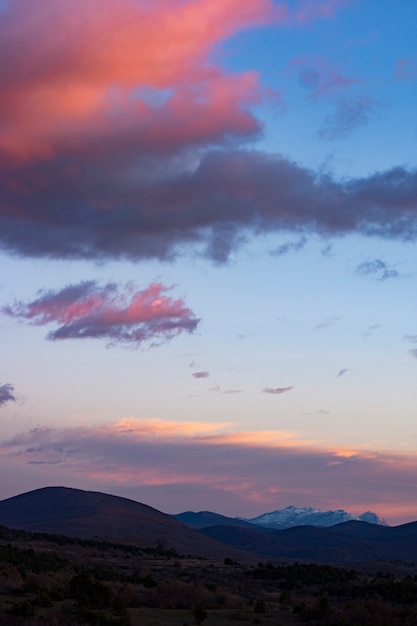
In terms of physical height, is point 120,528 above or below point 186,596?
above

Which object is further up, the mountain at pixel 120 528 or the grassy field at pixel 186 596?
the mountain at pixel 120 528

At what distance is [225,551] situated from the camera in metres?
154

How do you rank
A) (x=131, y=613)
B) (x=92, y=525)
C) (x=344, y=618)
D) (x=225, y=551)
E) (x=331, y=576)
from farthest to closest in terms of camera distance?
(x=92, y=525) → (x=225, y=551) → (x=331, y=576) → (x=131, y=613) → (x=344, y=618)

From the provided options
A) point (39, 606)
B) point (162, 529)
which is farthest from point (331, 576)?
point (162, 529)

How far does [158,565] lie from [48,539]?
24.5 m

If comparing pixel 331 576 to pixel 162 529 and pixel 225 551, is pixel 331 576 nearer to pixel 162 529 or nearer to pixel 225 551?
pixel 225 551

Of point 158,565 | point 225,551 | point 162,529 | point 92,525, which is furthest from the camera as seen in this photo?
point 162,529

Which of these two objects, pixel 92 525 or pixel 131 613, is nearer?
pixel 131 613

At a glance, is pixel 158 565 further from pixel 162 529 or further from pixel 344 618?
pixel 162 529

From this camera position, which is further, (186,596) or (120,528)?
(120,528)

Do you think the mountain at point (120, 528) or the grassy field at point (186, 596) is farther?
the mountain at point (120, 528)

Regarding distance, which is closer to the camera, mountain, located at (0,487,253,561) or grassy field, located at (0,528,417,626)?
grassy field, located at (0,528,417,626)

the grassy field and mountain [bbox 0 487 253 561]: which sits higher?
mountain [bbox 0 487 253 561]

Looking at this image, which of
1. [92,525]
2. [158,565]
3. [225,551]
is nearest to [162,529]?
[92,525]
